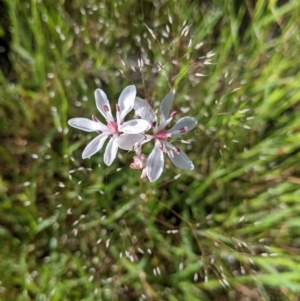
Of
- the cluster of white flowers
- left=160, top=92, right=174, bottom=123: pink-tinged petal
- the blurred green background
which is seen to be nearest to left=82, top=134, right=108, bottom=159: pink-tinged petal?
the cluster of white flowers

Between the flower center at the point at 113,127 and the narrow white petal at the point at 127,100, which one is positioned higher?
the narrow white petal at the point at 127,100

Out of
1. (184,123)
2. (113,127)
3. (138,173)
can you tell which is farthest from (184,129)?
(138,173)

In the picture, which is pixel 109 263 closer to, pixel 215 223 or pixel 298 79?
pixel 215 223

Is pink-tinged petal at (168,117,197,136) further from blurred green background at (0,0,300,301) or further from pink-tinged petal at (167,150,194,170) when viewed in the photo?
blurred green background at (0,0,300,301)

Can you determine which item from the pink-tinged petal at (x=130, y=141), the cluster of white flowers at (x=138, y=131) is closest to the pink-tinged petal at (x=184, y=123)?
the cluster of white flowers at (x=138, y=131)

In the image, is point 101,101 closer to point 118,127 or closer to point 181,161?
point 118,127

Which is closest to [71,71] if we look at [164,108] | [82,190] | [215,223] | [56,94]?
[56,94]

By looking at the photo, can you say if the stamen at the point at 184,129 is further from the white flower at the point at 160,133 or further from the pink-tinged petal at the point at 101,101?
the pink-tinged petal at the point at 101,101
